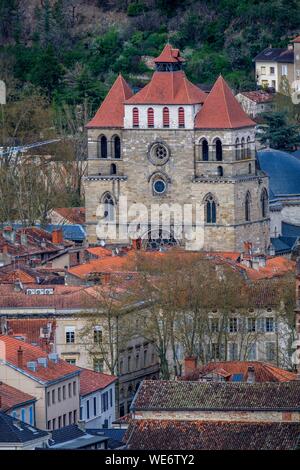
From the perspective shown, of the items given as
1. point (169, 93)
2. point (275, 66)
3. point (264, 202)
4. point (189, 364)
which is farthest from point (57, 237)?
point (275, 66)

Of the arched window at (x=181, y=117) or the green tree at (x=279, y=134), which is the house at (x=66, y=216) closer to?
the arched window at (x=181, y=117)

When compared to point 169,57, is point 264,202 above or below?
below

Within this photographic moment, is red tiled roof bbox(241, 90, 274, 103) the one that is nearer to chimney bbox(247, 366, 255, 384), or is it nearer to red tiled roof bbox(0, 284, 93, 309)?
red tiled roof bbox(0, 284, 93, 309)

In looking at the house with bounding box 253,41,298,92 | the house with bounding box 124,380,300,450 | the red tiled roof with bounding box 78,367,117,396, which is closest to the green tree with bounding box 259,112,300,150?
the house with bounding box 253,41,298,92

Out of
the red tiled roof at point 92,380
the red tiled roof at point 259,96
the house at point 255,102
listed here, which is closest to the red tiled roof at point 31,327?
the red tiled roof at point 92,380

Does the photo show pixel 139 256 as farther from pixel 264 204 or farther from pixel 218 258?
pixel 264 204

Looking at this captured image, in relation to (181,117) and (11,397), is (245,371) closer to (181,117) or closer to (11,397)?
(11,397)

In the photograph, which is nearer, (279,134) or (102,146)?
(102,146)
